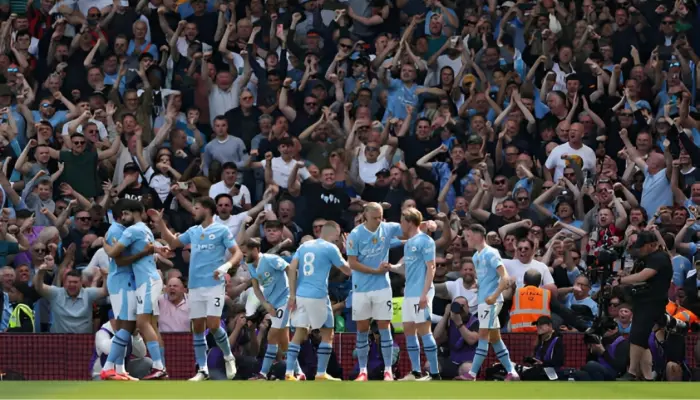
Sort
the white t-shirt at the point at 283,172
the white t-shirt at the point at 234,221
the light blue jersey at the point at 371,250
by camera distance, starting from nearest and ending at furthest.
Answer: the light blue jersey at the point at 371,250 → the white t-shirt at the point at 234,221 → the white t-shirt at the point at 283,172

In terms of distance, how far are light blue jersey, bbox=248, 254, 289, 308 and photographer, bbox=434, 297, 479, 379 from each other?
7.17 ft

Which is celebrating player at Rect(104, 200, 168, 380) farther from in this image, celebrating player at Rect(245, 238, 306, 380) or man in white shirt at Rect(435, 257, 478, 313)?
man in white shirt at Rect(435, 257, 478, 313)

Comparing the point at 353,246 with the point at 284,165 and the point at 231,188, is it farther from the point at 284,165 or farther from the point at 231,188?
the point at 284,165

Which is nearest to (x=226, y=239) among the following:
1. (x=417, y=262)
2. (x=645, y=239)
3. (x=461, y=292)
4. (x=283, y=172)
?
(x=417, y=262)

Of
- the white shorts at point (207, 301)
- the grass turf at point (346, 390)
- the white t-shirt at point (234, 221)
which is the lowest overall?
the grass turf at point (346, 390)

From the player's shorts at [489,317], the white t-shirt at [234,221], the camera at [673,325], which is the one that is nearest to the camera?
the player's shorts at [489,317]

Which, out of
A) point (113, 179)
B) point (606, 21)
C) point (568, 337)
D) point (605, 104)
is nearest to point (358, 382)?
point (568, 337)

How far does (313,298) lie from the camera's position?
58.9ft

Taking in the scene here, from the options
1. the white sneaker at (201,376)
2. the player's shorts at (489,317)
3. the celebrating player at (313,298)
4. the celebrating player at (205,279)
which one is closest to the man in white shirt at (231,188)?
the celebrating player at (205,279)

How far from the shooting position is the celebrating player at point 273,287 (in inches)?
734

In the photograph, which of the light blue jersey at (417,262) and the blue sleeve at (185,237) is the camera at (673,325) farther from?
the blue sleeve at (185,237)

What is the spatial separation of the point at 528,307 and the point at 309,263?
3138 millimetres

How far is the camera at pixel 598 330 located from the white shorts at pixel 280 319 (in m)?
3.68

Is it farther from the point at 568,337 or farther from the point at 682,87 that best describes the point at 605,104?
the point at 568,337
